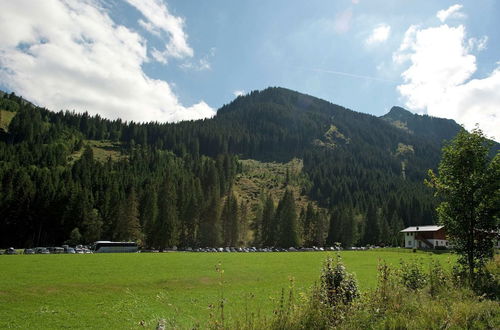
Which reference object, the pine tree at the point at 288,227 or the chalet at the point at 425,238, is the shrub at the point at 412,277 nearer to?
the chalet at the point at 425,238

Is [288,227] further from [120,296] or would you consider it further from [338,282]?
[338,282]

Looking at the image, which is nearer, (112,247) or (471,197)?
(471,197)

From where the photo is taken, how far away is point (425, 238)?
371 ft

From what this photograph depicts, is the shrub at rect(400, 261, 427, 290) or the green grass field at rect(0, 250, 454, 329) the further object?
the green grass field at rect(0, 250, 454, 329)

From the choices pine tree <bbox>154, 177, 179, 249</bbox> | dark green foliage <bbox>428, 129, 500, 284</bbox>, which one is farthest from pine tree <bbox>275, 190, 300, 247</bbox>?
dark green foliage <bbox>428, 129, 500, 284</bbox>

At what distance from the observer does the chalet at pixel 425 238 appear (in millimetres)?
108481

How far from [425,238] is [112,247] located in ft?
324

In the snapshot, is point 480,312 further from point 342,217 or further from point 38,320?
point 342,217

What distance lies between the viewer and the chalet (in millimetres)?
108481

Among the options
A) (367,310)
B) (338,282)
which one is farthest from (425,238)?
(367,310)

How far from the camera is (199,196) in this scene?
12475 cm

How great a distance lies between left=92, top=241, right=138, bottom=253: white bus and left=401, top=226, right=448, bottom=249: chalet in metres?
90.2

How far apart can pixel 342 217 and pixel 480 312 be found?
127m

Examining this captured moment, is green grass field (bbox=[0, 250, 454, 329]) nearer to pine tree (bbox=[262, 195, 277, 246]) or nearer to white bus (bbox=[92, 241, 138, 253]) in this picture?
white bus (bbox=[92, 241, 138, 253])
